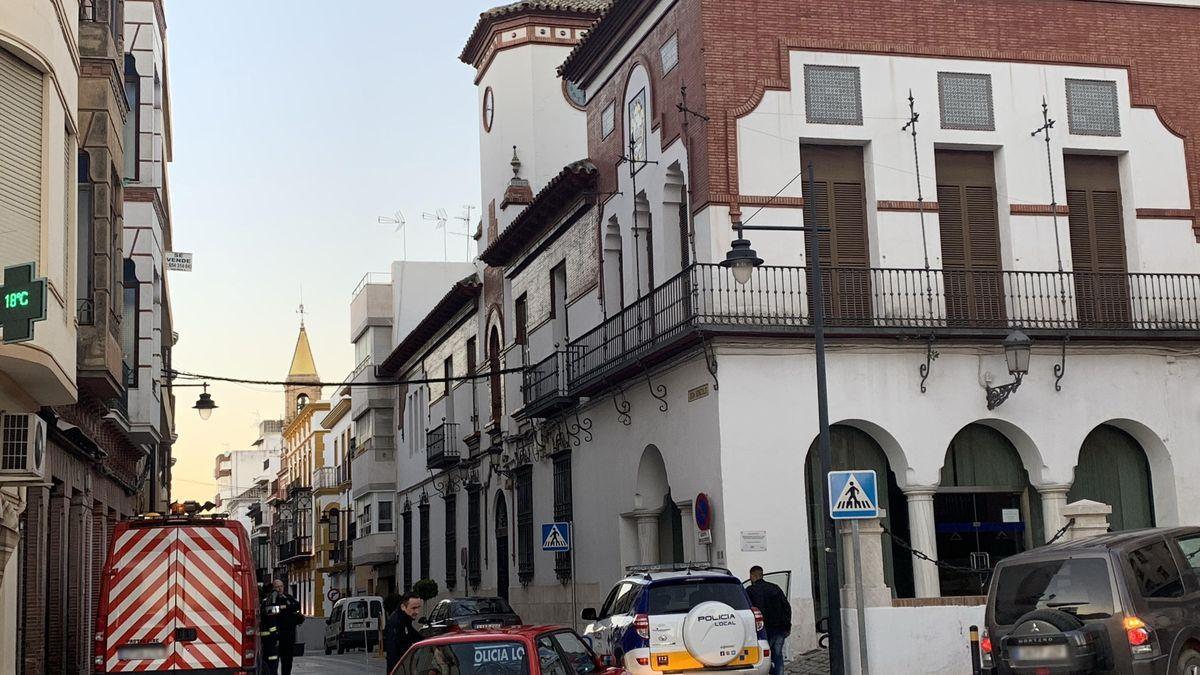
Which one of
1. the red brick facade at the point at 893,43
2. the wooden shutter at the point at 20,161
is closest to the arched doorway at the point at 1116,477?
the red brick facade at the point at 893,43

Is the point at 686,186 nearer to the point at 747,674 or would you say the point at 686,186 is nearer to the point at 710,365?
the point at 710,365

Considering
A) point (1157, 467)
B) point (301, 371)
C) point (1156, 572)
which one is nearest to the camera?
point (1156, 572)

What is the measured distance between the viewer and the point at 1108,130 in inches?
988

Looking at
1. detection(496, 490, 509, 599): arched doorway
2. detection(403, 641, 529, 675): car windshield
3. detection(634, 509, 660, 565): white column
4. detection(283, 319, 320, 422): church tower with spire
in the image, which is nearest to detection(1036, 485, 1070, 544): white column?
detection(634, 509, 660, 565): white column

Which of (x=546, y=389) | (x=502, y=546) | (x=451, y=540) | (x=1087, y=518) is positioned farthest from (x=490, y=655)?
(x=451, y=540)

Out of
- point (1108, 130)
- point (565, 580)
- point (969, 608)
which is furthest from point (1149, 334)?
point (565, 580)

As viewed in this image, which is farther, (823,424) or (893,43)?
(893,43)

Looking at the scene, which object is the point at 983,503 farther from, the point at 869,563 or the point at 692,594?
the point at 692,594

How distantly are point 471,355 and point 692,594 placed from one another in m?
27.5

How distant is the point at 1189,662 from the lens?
12.7m

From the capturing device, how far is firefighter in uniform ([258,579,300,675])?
2244 cm

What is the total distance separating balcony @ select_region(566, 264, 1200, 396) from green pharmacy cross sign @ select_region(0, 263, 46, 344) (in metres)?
11.5

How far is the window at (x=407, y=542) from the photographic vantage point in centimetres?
5397

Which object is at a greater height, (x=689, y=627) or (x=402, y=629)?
(x=402, y=629)
